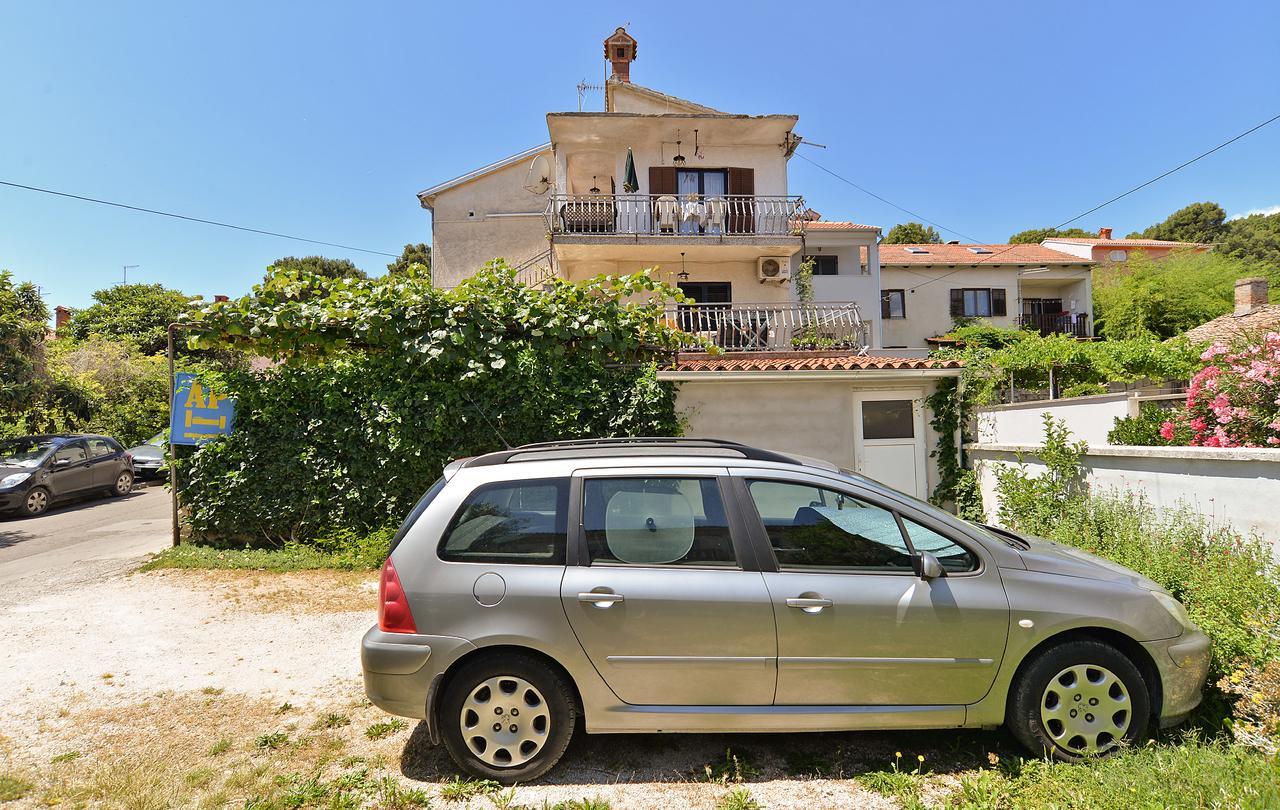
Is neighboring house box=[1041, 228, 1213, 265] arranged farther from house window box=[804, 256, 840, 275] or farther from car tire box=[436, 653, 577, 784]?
car tire box=[436, 653, 577, 784]

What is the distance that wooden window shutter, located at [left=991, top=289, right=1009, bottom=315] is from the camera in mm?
29828

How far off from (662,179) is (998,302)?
21280mm

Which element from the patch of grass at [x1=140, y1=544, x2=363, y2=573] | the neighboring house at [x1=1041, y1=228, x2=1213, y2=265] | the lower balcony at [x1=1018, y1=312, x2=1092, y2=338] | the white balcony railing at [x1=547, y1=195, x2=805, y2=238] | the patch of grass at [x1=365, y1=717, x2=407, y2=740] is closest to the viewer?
the patch of grass at [x1=365, y1=717, x2=407, y2=740]

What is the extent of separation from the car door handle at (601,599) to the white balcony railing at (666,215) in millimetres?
13632

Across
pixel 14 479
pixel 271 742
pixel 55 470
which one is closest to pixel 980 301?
pixel 271 742

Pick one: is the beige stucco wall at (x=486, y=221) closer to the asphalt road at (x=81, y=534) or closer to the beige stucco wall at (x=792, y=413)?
the asphalt road at (x=81, y=534)

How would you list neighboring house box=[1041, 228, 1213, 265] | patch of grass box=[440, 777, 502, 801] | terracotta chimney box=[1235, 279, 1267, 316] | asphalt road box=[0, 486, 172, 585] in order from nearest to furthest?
patch of grass box=[440, 777, 502, 801], asphalt road box=[0, 486, 172, 585], terracotta chimney box=[1235, 279, 1267, 316], neighboring house box=[1041, 228, 1213, 265]

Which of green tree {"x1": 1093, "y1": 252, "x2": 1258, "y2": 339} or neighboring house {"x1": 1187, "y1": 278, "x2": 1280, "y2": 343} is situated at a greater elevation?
green tree {"x1": 1093, "y1": 252, "x2": 1258, "y2": 339}

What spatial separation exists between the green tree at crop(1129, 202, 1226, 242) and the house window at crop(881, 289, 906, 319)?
35308mm

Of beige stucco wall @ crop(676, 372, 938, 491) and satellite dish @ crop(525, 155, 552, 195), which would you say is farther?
satellite dish @ crop(525, 155, 552, 195)

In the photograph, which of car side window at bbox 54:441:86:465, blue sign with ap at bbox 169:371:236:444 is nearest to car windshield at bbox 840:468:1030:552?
blue sign with ap at bbox 169:371:236:444

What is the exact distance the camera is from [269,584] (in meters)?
6.80

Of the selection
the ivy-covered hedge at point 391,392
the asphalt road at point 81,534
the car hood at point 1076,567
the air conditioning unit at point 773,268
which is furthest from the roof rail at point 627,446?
the air conditioning unit at point 773,268

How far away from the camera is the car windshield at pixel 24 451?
12.6 metres
